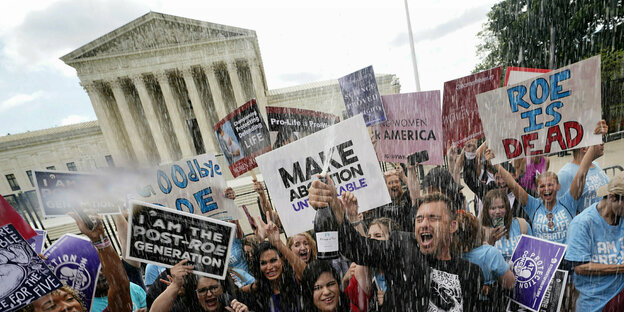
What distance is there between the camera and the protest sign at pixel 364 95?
13.1 feet

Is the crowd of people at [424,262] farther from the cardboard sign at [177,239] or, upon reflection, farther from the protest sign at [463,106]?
the protest sign at [463,106]

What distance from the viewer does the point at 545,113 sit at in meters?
2.71

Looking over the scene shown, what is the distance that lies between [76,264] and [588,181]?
4.80 meters

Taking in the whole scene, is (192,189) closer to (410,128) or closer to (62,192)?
(62,192)

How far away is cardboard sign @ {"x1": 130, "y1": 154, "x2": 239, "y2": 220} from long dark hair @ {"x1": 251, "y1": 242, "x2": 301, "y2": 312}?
1202mm

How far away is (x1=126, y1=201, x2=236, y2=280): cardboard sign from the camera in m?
2.14

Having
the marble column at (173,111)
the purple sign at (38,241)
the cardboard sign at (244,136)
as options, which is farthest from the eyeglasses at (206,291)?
the marble column at (173,111)

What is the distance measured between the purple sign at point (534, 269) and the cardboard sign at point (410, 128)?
4.49 ft

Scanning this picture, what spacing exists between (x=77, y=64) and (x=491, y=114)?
1142 inches

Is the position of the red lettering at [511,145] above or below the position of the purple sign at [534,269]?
above

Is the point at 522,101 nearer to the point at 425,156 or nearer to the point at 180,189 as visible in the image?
the point at 425,156

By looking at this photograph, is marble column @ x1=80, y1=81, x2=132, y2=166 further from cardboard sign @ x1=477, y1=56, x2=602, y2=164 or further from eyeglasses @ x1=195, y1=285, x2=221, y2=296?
cardboard sign @ x1=477, y1=56, x2=602, y2=164

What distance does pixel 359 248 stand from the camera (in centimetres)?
191

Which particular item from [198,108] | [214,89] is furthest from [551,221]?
[198,108]
